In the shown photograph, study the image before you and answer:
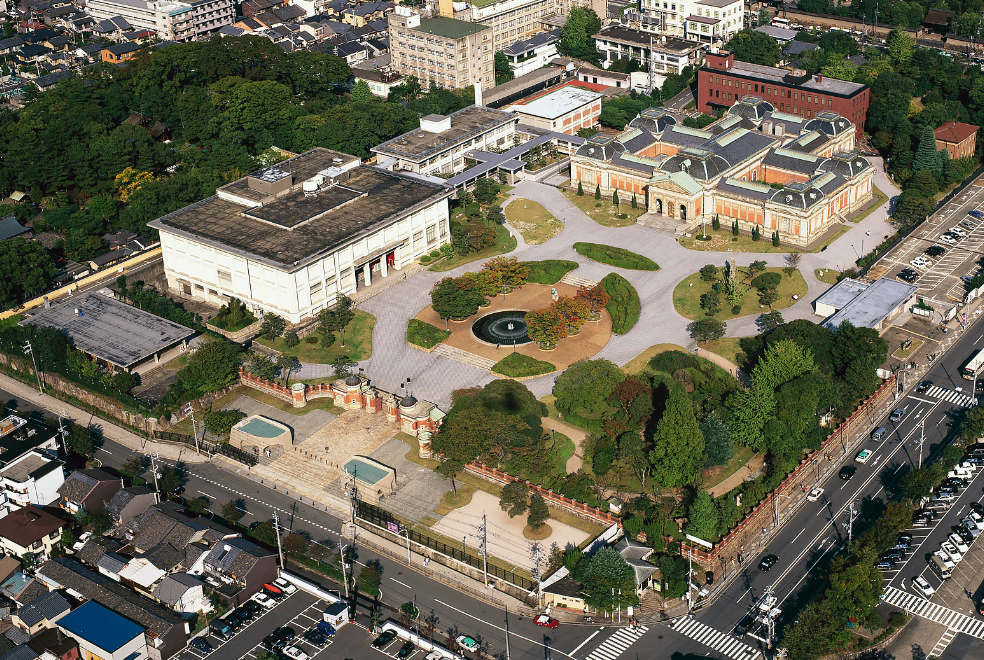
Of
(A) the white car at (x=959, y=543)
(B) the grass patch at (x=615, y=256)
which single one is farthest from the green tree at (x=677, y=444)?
(B) the grass patch at (x=615, y=256)

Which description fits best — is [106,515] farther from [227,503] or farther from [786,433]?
[786,433]

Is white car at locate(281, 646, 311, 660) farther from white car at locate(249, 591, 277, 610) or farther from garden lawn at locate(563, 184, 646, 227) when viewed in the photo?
garden lawn at locate(563, 184, 646, 227)

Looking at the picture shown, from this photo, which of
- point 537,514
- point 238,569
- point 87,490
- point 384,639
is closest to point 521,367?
point 537,514

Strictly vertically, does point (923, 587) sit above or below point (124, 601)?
below

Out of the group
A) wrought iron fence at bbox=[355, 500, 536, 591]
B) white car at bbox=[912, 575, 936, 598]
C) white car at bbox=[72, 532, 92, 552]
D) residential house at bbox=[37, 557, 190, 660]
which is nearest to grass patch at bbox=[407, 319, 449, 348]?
wrought iron fence at bbox=[355, 500, 536, 591]

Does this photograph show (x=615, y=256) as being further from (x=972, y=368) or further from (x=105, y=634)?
(x=105, y=634)

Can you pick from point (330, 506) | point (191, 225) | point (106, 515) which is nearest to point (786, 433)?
point (330, 506)
